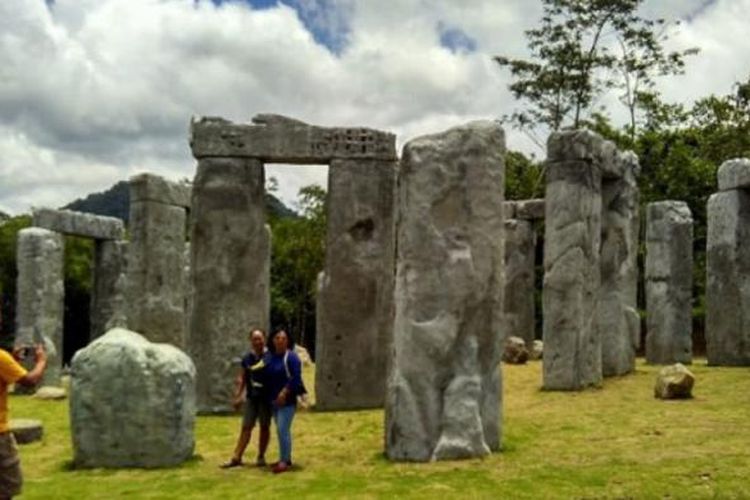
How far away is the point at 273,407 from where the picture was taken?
10.2 metres

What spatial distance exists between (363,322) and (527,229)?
10762mm

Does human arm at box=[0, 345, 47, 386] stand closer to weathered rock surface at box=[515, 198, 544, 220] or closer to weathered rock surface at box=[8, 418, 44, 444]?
weathered rock surface at box=[8, 418, 44, 444]

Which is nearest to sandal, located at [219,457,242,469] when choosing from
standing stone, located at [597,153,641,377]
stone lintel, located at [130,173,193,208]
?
standing stone, located at [597,153,641,377]

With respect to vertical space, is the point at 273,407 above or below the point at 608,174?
below

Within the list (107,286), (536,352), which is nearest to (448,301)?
(536,352)

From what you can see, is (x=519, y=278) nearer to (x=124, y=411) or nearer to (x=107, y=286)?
(x=107, y=286)

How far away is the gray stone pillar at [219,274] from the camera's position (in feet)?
49.5

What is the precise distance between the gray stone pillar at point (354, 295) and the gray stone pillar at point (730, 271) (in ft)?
25.5

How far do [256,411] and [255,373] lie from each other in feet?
1.42

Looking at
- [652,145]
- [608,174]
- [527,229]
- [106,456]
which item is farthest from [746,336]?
[652,145]

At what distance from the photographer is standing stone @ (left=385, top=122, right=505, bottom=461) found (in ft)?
33.1

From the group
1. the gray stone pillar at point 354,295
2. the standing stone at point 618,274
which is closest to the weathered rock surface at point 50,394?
the gray stone pillar at point 354,295

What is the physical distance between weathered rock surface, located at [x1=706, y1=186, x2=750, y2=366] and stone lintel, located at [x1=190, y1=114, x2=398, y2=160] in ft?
25.3

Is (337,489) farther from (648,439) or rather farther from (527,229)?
(527,229)
